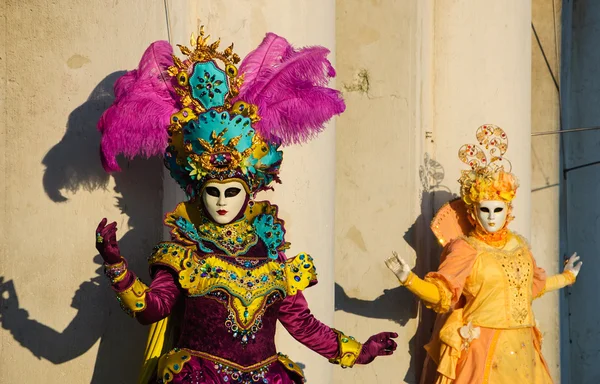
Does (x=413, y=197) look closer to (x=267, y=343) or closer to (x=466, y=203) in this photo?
(x=466, y=203)

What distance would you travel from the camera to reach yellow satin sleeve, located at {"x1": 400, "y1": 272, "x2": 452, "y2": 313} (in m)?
5.58

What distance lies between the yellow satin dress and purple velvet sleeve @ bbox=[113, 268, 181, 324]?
1.83 m

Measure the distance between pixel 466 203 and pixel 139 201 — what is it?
1936 mm

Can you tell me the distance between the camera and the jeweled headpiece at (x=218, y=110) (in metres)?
4.25

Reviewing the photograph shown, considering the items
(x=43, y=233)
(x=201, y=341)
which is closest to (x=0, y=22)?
(x=43, y=233)

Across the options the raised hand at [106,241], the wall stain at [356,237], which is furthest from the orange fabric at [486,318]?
the raised hand at [106,241]

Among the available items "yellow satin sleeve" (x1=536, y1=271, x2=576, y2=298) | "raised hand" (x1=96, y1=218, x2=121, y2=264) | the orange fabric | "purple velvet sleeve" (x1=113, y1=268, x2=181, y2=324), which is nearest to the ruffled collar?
"purple velvet sleeve" (x1=113, y1=268, x2=181, y2=324)

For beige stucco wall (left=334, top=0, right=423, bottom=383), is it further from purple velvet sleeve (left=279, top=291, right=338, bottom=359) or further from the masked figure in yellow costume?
purple velvet sleeve (left=279, top=291, right=338, bottom=359)

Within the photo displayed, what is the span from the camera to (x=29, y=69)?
4922 mm

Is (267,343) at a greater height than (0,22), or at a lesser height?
lesser

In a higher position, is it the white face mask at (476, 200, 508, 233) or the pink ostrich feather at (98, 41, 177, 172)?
the pink ostrich feather at (98, 41, 177, 172)

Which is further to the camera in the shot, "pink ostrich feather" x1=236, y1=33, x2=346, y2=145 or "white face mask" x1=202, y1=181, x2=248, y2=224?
"pink ostrich feather" x1=236, y1=33, x2=346, y2=145

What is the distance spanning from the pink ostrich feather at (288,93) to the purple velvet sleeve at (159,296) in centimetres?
70

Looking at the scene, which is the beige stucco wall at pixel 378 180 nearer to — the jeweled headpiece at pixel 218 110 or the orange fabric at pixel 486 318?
the orange fabric at pixel 486 318
